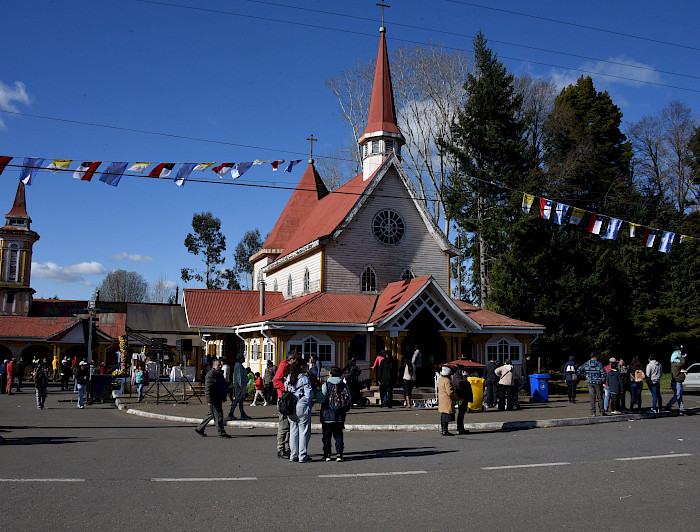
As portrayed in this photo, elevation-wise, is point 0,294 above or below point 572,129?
below

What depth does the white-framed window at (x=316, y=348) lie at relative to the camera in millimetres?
24781

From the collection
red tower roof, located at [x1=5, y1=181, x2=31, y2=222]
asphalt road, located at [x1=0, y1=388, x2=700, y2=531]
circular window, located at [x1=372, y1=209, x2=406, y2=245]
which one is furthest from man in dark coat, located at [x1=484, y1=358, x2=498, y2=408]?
red tower roof, located at [x1=5, y1=181, x2=31, y2=222]

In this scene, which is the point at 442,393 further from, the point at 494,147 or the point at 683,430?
the point at 494,147

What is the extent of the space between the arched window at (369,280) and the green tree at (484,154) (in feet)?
38.3

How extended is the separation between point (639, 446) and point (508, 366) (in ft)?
24.3

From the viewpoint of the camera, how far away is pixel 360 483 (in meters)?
8.50

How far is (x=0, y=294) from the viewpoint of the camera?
5128 centimetres

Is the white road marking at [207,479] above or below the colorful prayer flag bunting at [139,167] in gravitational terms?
below

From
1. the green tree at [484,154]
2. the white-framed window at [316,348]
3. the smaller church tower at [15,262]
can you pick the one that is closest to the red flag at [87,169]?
the white-framed window at [316,348]

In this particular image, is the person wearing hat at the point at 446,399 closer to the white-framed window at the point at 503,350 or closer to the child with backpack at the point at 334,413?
the child with backpack at the point at 334,413

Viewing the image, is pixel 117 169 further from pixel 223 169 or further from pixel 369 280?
pixel 369 280

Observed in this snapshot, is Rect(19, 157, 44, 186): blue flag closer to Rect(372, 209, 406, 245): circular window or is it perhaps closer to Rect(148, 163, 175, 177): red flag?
Rect(148, 163, 175, 177): red flag

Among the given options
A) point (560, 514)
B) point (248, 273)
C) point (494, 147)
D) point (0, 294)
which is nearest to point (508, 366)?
point (560, 514)

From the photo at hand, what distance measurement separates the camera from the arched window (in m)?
29.5
